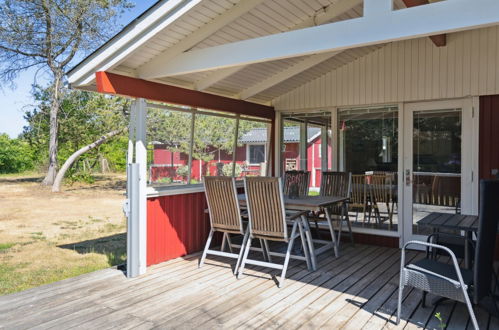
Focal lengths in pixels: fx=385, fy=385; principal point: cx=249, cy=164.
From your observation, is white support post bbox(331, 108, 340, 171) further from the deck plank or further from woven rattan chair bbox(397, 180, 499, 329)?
woven rattan chair bbox(397, 180, 499, 329)

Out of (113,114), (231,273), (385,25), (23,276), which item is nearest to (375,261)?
(231,273)

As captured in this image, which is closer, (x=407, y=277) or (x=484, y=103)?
(x=407, y=277)

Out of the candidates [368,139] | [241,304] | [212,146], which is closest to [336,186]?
[368,139]

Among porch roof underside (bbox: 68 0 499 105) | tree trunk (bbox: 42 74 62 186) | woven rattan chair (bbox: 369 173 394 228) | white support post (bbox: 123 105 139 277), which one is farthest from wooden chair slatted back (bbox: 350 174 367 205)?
tree trunk (bbox: 42 74 62 186)

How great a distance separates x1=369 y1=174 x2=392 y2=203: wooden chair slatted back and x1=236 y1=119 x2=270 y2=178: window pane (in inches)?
73.2

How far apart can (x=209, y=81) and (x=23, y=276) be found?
11.2 ft

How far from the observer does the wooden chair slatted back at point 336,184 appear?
18.8 feet

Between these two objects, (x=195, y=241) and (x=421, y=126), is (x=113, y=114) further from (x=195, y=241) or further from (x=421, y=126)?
(x=421, y=126)

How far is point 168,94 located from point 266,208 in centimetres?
186

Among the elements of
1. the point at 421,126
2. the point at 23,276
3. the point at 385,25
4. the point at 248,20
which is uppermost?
the point at 248,20

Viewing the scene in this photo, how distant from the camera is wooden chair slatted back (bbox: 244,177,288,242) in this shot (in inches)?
158

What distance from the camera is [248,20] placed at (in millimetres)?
4258

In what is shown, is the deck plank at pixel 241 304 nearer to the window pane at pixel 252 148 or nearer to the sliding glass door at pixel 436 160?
the sliding glass door at pixel 436 160

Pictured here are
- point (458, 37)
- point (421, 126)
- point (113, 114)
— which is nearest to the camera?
point (458, 37)
